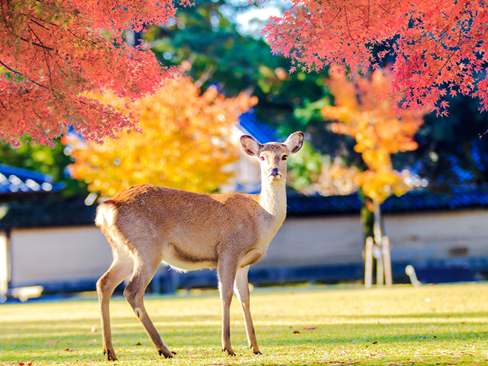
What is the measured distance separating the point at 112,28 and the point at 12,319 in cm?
956

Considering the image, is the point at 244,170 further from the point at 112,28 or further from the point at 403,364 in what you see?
the point at 403,364

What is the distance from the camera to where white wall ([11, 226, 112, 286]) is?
26.6m

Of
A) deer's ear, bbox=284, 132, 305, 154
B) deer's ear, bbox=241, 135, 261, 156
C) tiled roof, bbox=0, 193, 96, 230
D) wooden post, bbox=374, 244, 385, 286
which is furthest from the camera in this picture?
tiled roof, bbox=0, 193, 96, 230

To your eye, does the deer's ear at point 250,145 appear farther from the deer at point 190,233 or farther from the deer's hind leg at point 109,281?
the deer's hind leg at point 109,281

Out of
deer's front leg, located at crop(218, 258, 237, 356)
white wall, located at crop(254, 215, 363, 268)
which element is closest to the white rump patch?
deer's front leg, located at crop(218, 258, 237, 356)

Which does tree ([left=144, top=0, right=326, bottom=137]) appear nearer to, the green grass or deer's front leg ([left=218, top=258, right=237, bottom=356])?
the green grass

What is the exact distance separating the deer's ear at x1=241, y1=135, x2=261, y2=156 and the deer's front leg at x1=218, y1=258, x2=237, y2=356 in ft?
4.63

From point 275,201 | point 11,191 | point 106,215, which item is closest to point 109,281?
point 106,215

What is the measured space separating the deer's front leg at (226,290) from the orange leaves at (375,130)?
51.1 feet

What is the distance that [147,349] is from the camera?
810 cm

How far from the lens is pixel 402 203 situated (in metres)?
27.9

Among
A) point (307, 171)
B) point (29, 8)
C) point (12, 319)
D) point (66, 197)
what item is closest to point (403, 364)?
point (29, 8)

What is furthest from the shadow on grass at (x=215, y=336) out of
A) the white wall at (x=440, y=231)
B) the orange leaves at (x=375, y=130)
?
the white wall at (x=440, y=231)

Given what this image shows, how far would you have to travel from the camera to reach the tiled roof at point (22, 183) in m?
27.1
